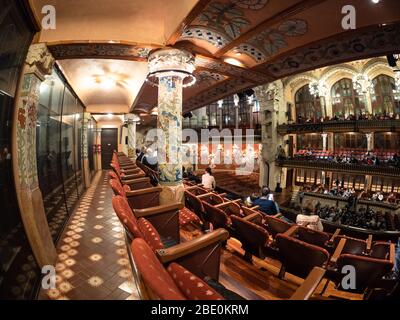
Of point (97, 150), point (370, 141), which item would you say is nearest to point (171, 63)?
point (97, 150)

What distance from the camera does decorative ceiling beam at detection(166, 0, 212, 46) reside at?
77.6 inches

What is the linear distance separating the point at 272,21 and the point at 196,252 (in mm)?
2529

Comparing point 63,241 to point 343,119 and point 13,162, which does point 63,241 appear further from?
point 343,119

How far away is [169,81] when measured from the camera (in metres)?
3.14

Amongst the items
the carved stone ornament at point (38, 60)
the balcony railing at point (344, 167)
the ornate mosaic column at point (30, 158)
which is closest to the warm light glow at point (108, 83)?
the carved stone ornament at point (38, 60)

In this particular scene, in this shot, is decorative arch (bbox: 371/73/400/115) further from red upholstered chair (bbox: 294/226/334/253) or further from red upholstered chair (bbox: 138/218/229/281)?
red upholstered chair (bbox: 138/218/229/281)

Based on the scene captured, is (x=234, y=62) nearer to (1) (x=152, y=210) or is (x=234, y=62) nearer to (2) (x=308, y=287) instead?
(1) (x=152, y=210)

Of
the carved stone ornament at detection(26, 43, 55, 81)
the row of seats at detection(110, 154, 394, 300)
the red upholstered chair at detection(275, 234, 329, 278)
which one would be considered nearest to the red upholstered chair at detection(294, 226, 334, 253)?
the row of seats at detection(110, 154, 394, 300)

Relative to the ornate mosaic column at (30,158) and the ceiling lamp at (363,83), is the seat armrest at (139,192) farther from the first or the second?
the ceiling lamp at (363,83)

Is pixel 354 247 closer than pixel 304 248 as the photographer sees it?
No

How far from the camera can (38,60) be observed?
89.4 inches

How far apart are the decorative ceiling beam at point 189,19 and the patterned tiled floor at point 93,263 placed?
267 cm

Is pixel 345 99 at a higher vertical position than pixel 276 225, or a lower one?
higher

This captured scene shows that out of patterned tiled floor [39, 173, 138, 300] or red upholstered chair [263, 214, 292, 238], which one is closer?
patterned tiled floor [39, 173, 138, 300]
